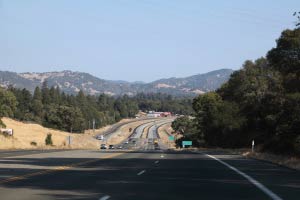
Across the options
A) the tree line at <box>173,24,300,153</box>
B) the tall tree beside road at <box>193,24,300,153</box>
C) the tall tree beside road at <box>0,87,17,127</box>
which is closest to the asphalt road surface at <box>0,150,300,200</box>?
the tall tree beside road at <box>193,24,300,153</box>

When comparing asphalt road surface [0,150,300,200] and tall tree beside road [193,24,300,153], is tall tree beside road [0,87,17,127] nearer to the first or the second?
tall tree beside road [193,24,300,153]

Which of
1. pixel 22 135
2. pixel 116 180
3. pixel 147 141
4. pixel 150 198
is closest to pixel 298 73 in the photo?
pixel 116 180

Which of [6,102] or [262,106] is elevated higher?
[6,102]

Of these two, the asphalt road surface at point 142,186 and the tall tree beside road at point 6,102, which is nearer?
the asphalt road surface at point 142,186

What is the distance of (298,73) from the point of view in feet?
138

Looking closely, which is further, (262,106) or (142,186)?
(262,106)

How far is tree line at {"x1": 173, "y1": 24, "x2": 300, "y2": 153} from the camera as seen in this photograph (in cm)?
4419

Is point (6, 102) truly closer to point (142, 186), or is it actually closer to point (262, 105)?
point (262, 105)

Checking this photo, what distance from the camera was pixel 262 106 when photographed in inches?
2504

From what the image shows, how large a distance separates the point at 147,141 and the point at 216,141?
86876mm

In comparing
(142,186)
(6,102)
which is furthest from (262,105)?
(6,102)

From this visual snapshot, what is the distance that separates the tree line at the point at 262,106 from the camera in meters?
44.2

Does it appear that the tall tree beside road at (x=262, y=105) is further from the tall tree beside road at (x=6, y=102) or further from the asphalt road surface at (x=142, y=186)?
the tall tree beside road at (x=6, y=102)

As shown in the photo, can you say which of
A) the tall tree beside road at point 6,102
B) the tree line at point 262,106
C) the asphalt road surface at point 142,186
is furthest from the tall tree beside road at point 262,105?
the tall tree beside road at point 6,102
